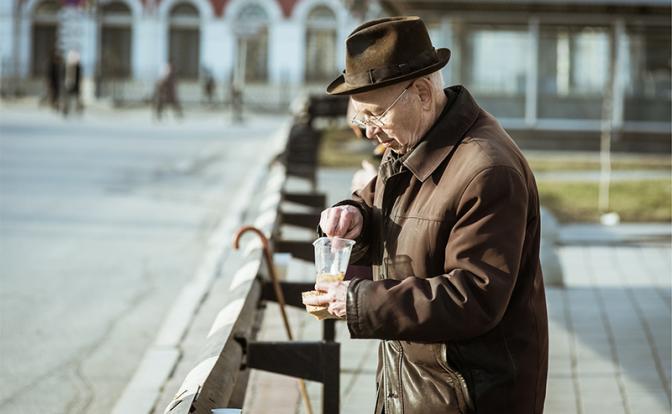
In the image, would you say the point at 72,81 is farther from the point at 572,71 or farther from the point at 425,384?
the point at 425,384

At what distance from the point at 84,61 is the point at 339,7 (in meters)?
12.0

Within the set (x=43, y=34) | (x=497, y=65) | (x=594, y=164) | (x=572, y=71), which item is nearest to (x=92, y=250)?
(x=594, y=164)

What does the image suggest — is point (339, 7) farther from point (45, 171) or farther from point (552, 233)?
point (552, 233)

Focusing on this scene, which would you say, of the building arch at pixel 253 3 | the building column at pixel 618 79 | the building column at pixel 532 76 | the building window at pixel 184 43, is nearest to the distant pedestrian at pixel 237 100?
the building column at pixel 532 76

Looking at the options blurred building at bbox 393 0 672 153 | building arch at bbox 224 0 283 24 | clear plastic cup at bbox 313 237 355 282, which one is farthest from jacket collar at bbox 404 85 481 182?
building arch at bbox 224 0 283 24

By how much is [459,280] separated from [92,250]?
8.24 m

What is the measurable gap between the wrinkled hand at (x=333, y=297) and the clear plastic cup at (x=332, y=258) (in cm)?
5

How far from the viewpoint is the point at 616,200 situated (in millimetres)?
14156

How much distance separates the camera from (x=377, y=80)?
2.98 metres

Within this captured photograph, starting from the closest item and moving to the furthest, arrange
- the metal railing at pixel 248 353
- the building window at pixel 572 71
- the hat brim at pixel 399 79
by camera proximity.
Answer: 1. the hat brim at pixel 399 79
2. the metal railing at pixel 248 353
3. the building window at pixel 572 71

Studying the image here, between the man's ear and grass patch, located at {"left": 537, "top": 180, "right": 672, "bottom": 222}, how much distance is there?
980 cm

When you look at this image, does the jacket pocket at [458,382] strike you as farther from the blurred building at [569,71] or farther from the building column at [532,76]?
the building column at [532,76]

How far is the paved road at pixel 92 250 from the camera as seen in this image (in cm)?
666

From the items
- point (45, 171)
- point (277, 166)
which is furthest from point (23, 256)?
point (45, 171)
